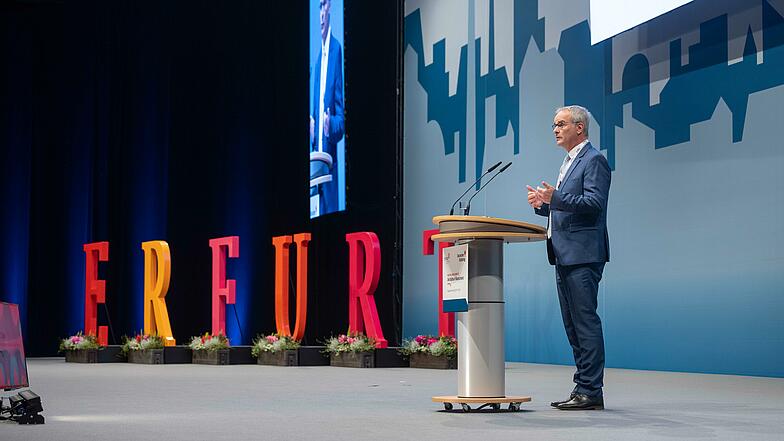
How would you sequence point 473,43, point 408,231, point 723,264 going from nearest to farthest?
point 723,264
point 473,43
point 408,231

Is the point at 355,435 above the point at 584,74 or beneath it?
beneath

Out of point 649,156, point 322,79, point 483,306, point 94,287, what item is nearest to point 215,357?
point 94,287

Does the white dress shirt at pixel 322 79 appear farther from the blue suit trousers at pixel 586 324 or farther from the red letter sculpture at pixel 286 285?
the blue suit trousers at pixel 586 324

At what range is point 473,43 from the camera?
973 centimetres

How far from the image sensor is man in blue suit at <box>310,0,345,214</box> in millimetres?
9531

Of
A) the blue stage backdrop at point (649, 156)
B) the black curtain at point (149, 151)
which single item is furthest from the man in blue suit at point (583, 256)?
the black curtain at point (149, 151)

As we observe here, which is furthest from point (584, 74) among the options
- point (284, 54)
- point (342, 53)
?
point (284, 54)

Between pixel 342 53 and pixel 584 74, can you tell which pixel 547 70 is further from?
pixel 342 53

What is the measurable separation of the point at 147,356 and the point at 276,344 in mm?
1356

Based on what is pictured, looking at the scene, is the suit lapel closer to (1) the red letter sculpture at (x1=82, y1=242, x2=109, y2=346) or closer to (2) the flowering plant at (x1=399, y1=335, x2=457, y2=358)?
(2) the flowering plant at (x1=399, y1=335, x2=457, y2=358)

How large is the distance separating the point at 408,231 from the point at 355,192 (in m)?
0.83

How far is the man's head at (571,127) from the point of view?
3.89 m

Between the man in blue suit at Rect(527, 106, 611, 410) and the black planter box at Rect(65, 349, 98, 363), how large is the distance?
6236 mm

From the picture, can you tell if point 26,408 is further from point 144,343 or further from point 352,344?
point 144,343
